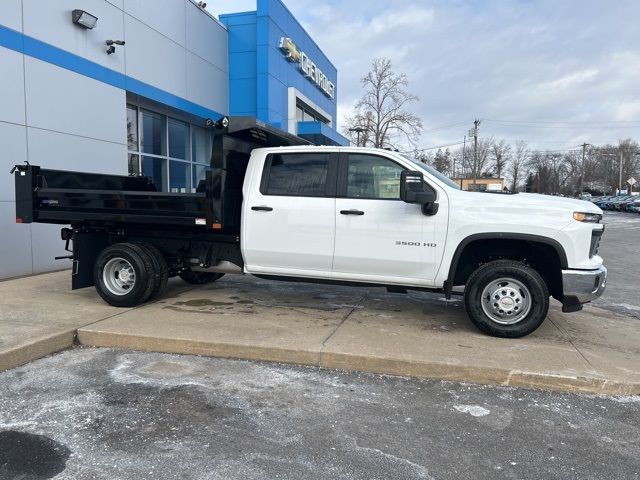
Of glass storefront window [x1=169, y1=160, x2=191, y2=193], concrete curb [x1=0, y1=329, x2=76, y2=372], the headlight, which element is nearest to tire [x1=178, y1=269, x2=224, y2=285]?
concrete curb [x1=0, y1=329, x2=76, y2=372]

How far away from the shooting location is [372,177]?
5809 mm

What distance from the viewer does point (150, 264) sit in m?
6.56

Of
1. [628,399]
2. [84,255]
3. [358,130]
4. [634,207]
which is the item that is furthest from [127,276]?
[634,207]

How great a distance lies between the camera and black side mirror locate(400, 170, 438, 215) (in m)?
5.23

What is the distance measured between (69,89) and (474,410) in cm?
939

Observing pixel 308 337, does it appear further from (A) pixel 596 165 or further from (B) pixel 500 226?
(A) pixel 596 165

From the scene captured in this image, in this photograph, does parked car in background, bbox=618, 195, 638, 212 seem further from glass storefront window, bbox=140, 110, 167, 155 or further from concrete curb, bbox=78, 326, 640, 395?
concrete curb, bbox=78, 326, 640, 395

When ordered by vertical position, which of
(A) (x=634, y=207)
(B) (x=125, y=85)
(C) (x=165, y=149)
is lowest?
(A) (x=634, y=207)

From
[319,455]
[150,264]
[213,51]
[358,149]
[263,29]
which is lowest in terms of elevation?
[319,455]

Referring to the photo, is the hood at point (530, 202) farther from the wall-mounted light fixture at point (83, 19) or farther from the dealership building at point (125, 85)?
the wall-mounted light fixture at point (83, 19)

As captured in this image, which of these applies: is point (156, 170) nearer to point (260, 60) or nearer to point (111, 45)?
point (111, 45)

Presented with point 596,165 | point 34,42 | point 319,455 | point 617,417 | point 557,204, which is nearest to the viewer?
point 319,455

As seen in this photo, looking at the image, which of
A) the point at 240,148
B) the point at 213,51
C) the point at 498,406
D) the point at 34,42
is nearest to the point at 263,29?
the point at 213,51

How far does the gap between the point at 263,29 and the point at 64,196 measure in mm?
11643
